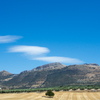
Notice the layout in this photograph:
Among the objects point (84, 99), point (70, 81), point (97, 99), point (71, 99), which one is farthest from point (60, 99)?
point (70, 81)

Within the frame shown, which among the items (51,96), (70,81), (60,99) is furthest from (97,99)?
(70,81)

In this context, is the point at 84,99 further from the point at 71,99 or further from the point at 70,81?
the point at 70,81

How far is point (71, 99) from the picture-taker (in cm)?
5653

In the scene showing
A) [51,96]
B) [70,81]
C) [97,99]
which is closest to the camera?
[97,99]

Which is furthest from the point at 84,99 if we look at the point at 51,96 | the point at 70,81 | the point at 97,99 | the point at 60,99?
the point at 70,81

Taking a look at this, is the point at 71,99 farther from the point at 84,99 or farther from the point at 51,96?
the point at 51,96

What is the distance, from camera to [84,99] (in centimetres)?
5631

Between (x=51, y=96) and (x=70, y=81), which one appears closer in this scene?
(x=51, y=96)

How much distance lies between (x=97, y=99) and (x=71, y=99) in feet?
28.1

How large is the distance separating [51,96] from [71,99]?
1077 centimetres

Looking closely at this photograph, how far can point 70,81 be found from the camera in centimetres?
19600

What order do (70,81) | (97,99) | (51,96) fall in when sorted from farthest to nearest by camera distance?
(70,81), (51,96), (97,99)

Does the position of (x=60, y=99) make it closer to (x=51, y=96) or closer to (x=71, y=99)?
(x=71, y=99)

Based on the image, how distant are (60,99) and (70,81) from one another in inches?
5585
